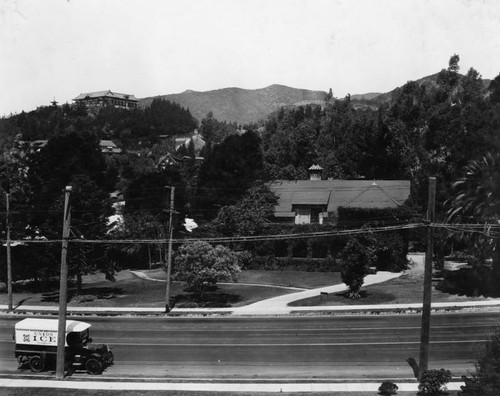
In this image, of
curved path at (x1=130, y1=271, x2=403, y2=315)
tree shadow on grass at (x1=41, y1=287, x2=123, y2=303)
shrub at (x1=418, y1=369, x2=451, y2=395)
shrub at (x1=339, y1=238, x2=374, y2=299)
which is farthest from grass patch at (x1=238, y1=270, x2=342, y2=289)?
shrub at (x1=418, y1=369, x2=451, y2=395)

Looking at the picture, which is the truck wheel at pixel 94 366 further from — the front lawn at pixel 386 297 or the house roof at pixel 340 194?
the house roof at pixel 340 194

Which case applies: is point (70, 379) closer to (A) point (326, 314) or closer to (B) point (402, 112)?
(A) point (326, 314)

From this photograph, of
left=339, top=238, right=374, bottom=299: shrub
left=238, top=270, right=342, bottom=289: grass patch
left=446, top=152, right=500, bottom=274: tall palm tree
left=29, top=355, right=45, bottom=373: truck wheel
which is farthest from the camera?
left=238, top=270, right=342, bottom=289: grass patch

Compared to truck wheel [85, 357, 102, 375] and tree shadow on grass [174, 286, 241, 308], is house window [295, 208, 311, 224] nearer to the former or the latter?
tree shadow on grass [174, 286, 241, 308]

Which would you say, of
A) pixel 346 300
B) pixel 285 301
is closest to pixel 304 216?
pixel 285 301

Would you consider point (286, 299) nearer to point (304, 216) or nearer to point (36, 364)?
point (304, 216)
